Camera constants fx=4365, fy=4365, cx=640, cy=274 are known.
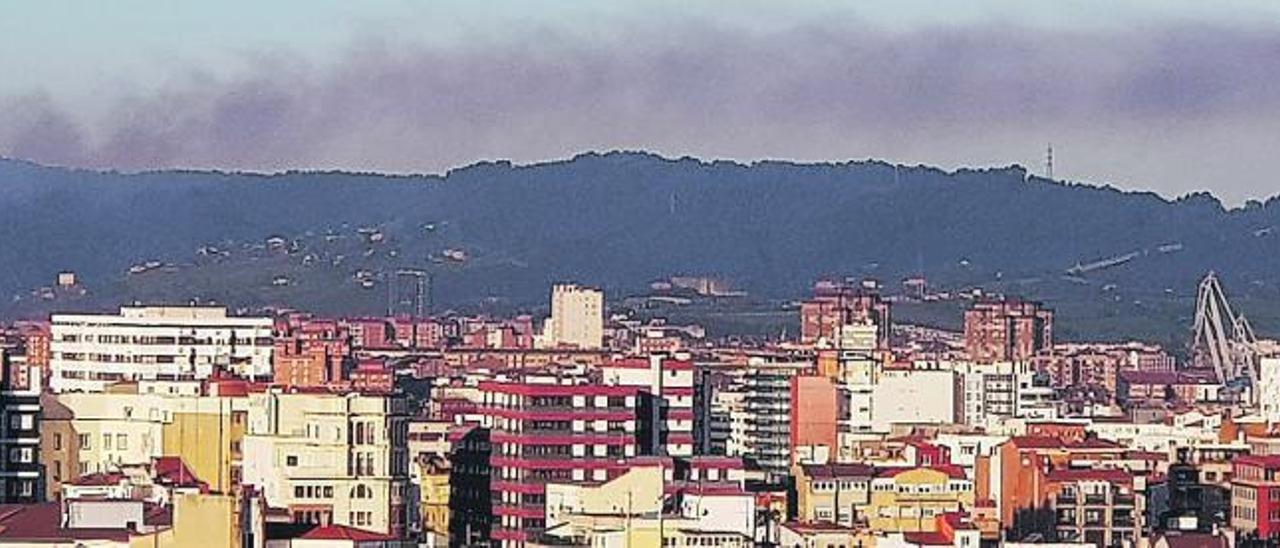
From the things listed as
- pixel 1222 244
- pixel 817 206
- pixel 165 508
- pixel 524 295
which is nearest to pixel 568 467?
pixel 165 508

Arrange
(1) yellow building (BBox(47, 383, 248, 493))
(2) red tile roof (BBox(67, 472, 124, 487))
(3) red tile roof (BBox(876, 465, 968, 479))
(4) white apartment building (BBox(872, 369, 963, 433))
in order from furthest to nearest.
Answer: (4) white apartment building (BBox(872, 369, 963, 433)) < (3) red tile roof (BBox(876, 465, 968, 479)) < (1) yellow building (BBox(47, 383, 248, 493)) < (2) red tile roof (BBox(67, 472, 124, 487))

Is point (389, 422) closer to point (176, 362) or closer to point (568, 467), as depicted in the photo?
point (568, 467)

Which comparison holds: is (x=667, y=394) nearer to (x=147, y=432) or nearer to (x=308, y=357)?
(x=147, y=432)

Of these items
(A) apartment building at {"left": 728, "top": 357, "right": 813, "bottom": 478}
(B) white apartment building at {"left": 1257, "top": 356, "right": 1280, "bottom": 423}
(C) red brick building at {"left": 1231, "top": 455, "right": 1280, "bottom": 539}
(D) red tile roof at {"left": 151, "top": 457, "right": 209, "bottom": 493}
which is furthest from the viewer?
(B) white apartment building at {"left": 1257, "top": 356, "right": 1280, "bottom": 423}

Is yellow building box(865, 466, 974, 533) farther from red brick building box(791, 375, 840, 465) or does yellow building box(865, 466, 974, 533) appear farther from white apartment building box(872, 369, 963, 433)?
white apartment building box(872, 369, 963, 433)

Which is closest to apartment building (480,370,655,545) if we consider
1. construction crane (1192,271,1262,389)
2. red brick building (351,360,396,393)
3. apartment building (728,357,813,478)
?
apartment building (728,357,813,478)

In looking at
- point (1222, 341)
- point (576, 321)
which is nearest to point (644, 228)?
point (576, 321)

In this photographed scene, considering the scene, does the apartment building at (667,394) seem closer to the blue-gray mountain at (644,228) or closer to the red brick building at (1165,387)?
the red brick building at (1165,387)
